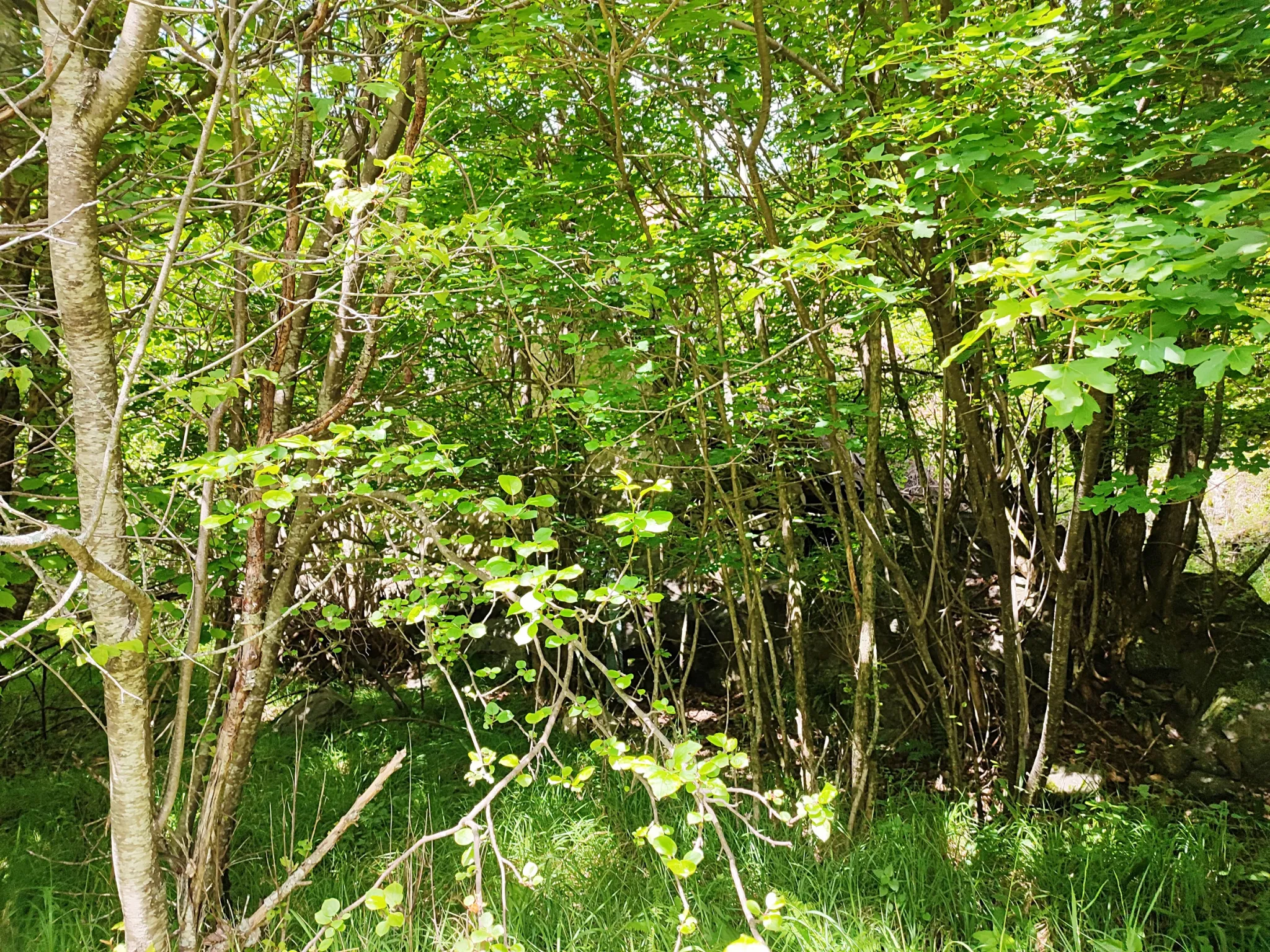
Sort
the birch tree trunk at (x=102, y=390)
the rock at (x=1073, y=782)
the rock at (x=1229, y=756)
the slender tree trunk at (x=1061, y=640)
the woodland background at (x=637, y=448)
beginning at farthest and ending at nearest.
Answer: the rock at (x=1229, y=756)
the rock at (x=1073, y=782)
the slender tree trunk at (x=1061, y=640)
the woodland background at (x=637, y=448)
the birch tree trunk at (x=102, y=390)

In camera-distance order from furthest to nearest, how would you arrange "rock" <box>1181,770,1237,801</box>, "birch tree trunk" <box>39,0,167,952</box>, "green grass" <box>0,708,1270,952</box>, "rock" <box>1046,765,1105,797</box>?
"rock" <box>1181,770,1237,801</box> → "rock" <box>1046,765,1105,797</box> → "green grass" <box>0,708,1270,952</box> → "birch tree trunk" <box>39,0,167,952</box>

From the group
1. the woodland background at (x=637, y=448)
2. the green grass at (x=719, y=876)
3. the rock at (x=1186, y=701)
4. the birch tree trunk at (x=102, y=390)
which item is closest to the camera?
the birch tree trunk at (x=102, y=390)

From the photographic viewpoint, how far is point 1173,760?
4477 mm

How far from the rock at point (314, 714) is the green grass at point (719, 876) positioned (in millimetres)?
1246

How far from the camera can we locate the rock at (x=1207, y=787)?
4.18 metres

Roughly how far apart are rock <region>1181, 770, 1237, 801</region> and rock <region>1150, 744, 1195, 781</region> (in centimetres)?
5

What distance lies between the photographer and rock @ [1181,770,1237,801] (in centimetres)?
418

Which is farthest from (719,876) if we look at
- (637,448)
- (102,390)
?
(102,390)

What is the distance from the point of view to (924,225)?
6.54 feet

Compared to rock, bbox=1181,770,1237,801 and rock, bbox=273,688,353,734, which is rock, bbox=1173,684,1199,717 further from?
rock, bbox=273,688,353,734

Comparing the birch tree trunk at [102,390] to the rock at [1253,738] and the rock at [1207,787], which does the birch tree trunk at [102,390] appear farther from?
the rock at [1253,738]

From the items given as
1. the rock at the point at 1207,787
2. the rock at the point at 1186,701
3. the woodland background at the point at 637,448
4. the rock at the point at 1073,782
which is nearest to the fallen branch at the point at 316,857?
the woodland background at the point at 637,448

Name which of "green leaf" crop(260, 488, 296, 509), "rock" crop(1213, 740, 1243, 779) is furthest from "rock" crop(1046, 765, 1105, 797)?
"green leaf" crop(260, 488, 296, 509)

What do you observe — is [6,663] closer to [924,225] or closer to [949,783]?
[924,225]
